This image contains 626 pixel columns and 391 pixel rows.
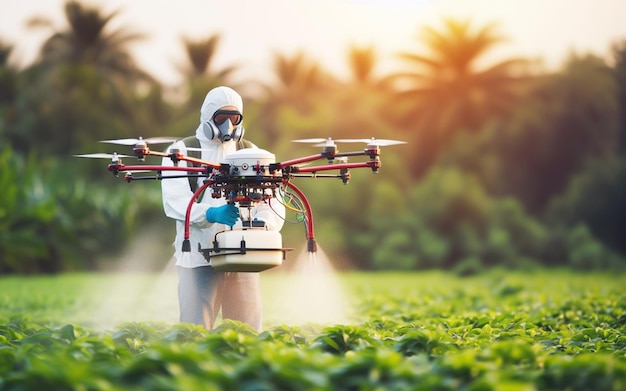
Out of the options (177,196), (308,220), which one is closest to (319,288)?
(308,220)

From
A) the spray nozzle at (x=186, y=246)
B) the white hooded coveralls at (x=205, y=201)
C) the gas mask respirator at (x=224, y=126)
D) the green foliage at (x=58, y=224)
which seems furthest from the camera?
the green foliage at (x=58, y=224)

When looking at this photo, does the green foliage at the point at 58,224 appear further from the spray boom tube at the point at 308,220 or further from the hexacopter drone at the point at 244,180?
the hexacopter drone at the point at 244,180

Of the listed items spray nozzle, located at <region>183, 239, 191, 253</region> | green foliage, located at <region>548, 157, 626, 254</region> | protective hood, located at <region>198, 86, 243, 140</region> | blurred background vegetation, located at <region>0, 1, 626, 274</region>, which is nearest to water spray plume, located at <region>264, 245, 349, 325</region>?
spray nozzle, located at <region>183, 239, 191, 253</region>

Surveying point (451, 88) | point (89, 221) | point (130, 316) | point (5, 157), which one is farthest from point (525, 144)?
point (130, 316)

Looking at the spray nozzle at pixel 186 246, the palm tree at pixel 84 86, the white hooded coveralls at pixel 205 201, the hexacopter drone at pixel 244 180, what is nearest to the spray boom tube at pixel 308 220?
the hexacopter drone at pixel 244 180

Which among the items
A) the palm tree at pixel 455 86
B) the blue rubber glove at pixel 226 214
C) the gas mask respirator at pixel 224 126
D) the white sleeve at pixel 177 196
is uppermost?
the palm tree at pixel 455 86

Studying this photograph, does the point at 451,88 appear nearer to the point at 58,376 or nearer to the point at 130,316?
the point at 130,316
